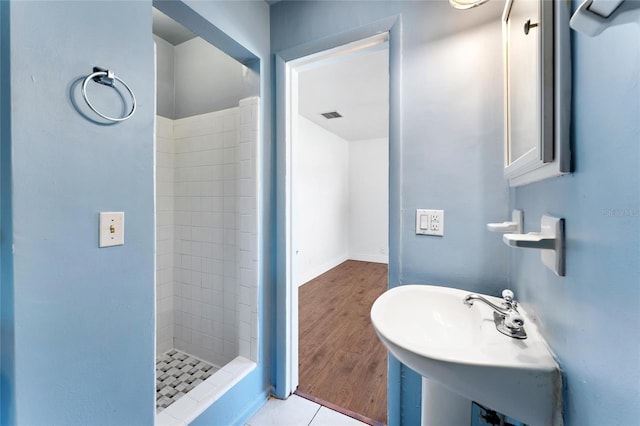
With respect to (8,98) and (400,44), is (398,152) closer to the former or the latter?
(400,44)

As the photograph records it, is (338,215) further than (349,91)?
Yes

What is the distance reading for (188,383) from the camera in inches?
72.0

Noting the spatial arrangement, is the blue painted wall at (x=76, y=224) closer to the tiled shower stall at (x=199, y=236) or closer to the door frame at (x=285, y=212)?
the door frame at (x=285, y=212)

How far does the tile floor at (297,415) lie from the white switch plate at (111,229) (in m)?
1.25

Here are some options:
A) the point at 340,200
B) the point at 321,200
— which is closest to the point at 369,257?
the point at 340,200

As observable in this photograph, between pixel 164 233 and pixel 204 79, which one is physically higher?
pixel 204 79

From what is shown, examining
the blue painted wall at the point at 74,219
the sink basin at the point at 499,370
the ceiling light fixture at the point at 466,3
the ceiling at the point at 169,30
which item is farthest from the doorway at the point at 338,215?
the sink basin at the point at 499,370

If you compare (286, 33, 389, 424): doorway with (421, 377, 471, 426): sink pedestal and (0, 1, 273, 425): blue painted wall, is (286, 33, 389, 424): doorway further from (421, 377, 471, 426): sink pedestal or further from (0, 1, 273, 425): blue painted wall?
(0, 1, 273, 425): blue painted wall

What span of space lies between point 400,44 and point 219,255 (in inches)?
69.8

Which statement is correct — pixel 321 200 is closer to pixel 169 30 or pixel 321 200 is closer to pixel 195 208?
pixel 195 208

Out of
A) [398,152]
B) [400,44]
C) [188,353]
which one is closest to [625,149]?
[398,152]

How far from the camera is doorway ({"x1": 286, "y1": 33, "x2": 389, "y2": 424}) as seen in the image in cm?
168

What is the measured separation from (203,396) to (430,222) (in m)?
1.41

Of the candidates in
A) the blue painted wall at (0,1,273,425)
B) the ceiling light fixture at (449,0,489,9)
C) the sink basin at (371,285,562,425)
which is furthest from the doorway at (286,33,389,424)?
the sink basin at (371,285,562,425)
